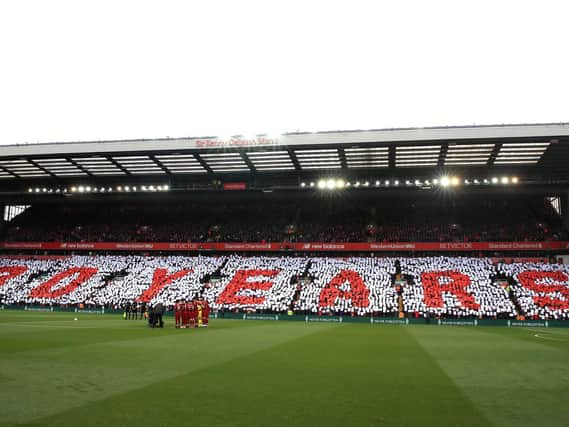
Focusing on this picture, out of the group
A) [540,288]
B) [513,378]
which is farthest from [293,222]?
[513,378]

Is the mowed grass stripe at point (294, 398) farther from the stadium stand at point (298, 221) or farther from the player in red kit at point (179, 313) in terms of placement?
the stadium stand at point (298, 221)

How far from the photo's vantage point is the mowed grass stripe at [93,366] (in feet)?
29.2

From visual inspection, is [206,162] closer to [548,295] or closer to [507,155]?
[507,155]

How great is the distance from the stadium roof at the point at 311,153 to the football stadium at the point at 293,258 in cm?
20

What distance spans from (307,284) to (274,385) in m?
37.5

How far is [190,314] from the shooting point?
29.9 meters

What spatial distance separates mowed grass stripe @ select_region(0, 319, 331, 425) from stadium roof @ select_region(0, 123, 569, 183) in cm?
2642

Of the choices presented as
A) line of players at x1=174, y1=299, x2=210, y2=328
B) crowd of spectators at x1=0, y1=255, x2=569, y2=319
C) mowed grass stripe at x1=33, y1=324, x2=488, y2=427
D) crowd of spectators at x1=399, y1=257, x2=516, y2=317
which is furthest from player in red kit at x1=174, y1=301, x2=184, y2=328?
crowd of spectators at x1=399, y1=257, x2=516, y2=317

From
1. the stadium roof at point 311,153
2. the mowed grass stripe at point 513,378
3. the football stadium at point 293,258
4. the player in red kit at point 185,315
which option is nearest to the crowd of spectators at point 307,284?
the football stadium at point 293,258

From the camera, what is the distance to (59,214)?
6662 centimetres

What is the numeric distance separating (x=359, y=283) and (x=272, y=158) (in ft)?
47.1

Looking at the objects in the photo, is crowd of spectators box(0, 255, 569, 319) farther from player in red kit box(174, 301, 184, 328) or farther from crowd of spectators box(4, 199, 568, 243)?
player in red kit box(174, 301, 184, 328)

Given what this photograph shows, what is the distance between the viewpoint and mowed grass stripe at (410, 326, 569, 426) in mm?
8375

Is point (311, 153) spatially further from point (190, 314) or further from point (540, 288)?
point (540, 288)
